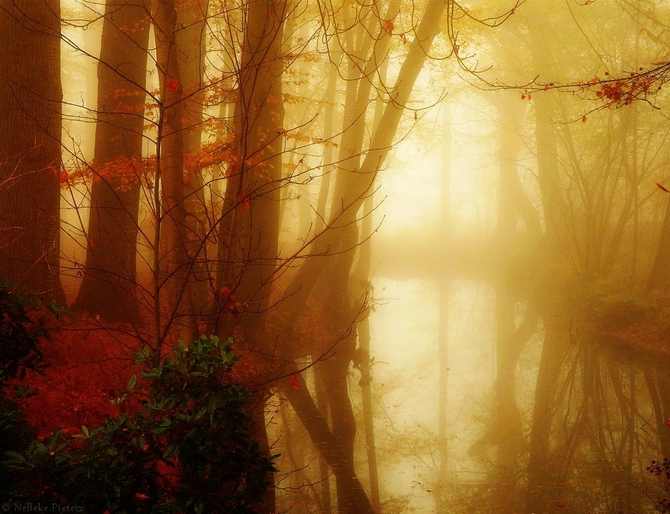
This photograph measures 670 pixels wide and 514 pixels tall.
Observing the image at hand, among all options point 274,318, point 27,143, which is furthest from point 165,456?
point 274,318

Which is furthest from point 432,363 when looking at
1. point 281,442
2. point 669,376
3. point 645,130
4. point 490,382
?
point 645,130

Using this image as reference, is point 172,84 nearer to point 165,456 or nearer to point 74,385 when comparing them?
point 165,456

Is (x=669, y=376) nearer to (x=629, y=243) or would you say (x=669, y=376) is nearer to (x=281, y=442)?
(x=281, y=442)

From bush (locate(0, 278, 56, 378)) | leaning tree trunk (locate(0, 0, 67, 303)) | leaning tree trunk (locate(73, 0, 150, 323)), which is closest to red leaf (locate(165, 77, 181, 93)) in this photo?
bush (locate(0, 278, 56, 378))

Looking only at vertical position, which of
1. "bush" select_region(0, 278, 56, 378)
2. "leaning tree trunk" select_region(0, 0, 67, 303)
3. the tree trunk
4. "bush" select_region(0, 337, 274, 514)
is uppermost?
"leaning tree trunk" select_region(0, 0, 67, 303)

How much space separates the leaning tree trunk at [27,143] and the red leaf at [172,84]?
357cm

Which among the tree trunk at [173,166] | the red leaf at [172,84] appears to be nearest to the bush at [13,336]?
the tree trunk at [173,166]

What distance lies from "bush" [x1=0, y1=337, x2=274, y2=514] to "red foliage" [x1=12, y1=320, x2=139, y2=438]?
196cm

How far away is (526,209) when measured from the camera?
80.5 feet

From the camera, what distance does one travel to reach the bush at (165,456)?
125 inches

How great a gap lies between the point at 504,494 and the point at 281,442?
9.03 ft

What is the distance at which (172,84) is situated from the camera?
4723mm

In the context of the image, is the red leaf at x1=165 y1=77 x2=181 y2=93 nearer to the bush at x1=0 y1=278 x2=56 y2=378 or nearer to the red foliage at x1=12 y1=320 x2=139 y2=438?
the bush at x1=0 y1=278 x2=56 y2=378

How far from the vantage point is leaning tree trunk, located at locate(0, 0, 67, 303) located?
7.70 metres
